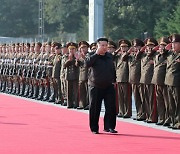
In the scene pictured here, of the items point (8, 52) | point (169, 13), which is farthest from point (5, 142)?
point (169, 13)

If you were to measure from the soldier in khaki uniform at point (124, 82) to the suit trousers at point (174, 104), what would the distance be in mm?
2482

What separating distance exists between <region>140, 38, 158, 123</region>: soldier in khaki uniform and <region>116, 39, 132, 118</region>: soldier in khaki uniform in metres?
0.96

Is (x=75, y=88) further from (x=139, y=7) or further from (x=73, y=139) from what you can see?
(x=139, y=7)

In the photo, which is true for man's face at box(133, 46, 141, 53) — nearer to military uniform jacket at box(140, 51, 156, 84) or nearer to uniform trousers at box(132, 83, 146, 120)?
military uniform jacket at box(140, 51, 156, 84)

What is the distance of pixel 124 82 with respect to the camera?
56.3 feet

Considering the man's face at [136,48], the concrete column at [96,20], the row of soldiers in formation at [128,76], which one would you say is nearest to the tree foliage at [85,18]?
the concrete column at [96,20]

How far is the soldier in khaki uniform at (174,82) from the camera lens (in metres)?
14.5

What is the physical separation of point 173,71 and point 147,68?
1481mm

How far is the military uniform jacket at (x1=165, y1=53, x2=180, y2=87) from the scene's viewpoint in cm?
1452

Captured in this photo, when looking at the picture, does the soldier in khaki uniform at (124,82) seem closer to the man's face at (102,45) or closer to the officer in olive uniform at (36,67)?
the man's face at (102,45)

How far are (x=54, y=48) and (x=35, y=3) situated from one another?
53789 millimetres

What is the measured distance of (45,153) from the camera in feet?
36.0

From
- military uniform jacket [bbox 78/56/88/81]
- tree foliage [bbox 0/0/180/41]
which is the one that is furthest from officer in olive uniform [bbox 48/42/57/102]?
tree foliage [bbox 0/0/180/41]

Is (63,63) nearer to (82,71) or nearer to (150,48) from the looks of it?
(82,71)
